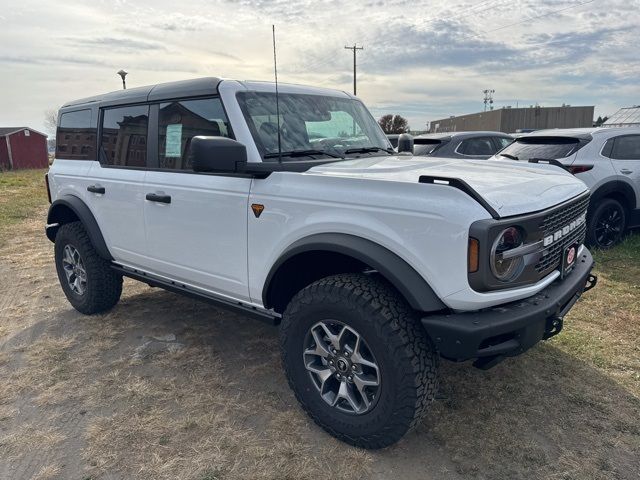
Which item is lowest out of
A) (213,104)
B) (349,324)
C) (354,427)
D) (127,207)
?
(354,427)

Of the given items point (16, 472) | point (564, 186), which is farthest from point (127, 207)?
point (564, 186)

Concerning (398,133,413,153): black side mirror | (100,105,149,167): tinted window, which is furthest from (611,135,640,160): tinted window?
(100,105,149,167): tinted window

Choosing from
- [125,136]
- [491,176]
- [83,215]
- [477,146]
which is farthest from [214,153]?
[477,146]

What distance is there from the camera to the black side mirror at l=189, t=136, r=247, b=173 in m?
2.63

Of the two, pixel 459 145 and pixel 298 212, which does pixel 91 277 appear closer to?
pixel 298 212

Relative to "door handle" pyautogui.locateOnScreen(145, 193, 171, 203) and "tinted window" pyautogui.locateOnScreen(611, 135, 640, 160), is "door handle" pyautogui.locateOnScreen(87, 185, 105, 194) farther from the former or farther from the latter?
"tinted window" pyautogui.locateOnScreen(611, 135, 640, 160)

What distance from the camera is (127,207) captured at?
390 centimetres

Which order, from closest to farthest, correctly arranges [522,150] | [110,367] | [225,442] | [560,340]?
[225,442]
[110,367]
[560,340]
[522,150]

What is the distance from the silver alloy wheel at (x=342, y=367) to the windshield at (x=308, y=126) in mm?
1139

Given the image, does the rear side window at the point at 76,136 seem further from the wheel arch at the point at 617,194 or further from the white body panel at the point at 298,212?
the wheel arch at the point at 617,194

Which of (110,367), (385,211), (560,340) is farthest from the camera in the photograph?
(560,340)

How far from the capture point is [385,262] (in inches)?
92.6

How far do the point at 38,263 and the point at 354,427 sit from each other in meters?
6.01

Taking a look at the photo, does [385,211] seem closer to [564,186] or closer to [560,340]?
[564,186]
